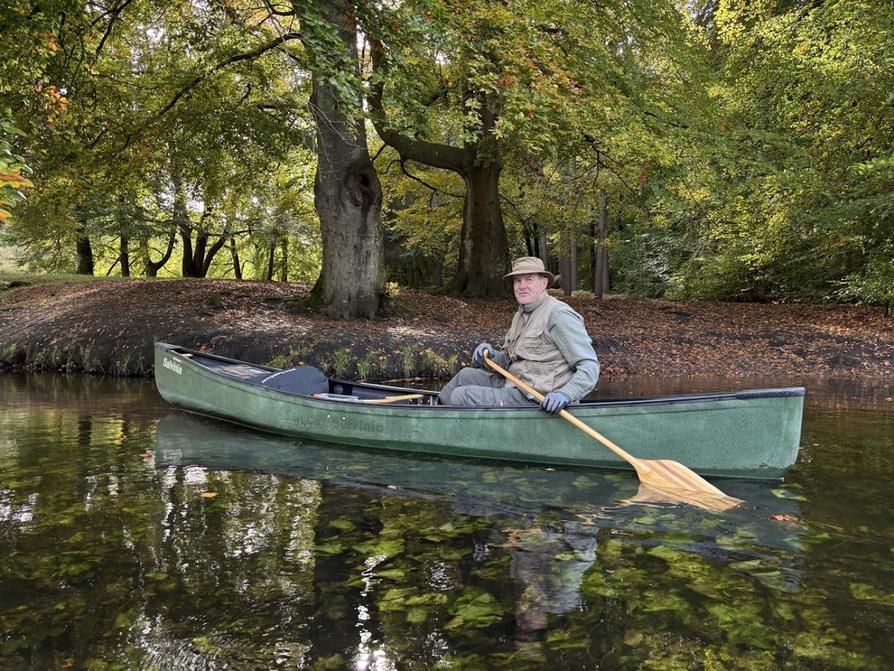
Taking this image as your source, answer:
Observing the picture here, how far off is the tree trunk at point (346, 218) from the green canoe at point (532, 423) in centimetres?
574

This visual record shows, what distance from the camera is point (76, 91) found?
1091cm

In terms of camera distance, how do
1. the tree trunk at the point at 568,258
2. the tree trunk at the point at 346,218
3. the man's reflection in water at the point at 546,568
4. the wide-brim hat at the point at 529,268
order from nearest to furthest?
the man's reflection in water at the point at 546,568 < the wide-brim hat at the point at 529,268 < the tree trunk at the point at 346,218 < the tree trunk at the point at 568,258

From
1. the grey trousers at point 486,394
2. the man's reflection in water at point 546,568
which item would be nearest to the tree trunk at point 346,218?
the grey trousers at point 486,394

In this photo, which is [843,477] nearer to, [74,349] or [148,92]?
[74,349]

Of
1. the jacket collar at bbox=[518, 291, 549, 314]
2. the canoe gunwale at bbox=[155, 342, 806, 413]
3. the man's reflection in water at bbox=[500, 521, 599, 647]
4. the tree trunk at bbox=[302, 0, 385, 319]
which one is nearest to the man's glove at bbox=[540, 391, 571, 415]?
the canoe gunwale at bbox=[155, 342, 806, 413]

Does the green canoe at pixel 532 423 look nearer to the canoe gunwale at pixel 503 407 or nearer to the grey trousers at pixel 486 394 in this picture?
the canoe gunwale at pixel 503 407

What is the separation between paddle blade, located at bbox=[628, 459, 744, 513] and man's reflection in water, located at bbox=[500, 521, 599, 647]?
0.95 metres

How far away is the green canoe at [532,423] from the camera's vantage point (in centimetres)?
551

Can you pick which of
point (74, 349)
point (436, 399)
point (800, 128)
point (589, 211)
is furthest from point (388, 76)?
point (589, 211)

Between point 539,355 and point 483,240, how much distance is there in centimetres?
1239

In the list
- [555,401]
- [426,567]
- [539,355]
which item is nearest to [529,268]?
[539,355]

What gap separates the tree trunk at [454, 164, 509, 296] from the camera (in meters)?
18.0

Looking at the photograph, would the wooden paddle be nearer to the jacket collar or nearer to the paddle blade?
the paddle blade

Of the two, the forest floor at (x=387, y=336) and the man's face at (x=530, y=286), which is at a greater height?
the man's face at (x=530, y=286)
